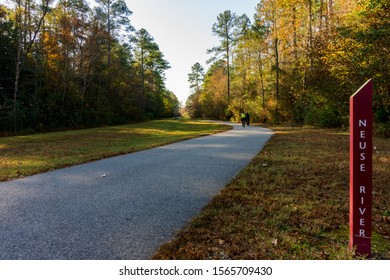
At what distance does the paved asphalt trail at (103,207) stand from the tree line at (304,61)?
9.65 metres

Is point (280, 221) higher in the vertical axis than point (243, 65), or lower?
lower

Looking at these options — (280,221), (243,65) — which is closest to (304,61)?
(243,65)

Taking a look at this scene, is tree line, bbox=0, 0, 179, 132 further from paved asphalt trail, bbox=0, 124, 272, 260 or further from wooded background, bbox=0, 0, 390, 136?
paved asphalt trail, bbox=0, 124, 272, 260

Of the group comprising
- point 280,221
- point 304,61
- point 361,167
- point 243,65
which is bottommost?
point 280,221

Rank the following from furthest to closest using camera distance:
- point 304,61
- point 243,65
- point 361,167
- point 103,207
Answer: point 243,65 → point 304,61 → point 103,207 → point 361,167

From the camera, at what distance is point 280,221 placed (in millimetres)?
3309

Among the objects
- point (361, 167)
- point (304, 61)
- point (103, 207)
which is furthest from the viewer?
point (304, 61)

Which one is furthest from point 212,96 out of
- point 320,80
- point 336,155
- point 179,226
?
point 179,226

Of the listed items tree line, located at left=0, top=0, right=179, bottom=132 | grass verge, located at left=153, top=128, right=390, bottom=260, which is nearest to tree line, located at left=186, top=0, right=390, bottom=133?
grass verge, located at left=153, top=128, right=390, bottom=260

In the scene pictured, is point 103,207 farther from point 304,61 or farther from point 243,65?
point 243,65

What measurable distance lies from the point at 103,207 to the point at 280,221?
2563 millimetres

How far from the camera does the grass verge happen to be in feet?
8.57

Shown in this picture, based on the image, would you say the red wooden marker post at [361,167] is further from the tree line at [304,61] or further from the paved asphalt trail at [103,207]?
the tree line at [304,61]
